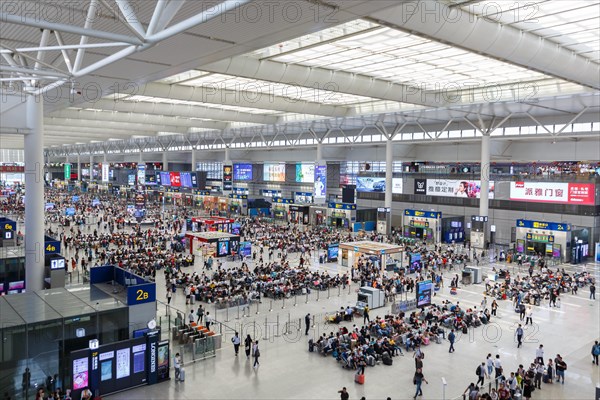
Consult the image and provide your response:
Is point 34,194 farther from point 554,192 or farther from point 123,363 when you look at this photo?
point 554,192

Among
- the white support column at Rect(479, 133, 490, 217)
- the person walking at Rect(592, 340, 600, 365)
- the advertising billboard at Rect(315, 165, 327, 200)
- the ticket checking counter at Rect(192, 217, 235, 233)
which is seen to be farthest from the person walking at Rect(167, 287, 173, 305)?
the white support column at Rect(479, 133, 490, 217)

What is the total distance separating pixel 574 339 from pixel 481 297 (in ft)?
21.7

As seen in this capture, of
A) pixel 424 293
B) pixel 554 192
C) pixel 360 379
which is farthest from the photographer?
pixel 554 192

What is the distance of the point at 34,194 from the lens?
2028cm

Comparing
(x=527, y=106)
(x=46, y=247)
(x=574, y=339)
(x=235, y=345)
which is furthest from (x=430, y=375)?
(x=527, y=106)

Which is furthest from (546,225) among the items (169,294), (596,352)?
(169,294)

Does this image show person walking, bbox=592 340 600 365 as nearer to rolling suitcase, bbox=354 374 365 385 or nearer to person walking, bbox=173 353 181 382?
rolling suitcase, bbox=354 374 365 385

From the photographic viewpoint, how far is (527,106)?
32.8m

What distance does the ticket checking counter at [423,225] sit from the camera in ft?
147

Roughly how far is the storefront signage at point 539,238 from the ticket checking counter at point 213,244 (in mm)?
21850

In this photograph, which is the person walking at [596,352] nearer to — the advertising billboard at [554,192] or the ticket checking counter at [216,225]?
the advertising billboard at [554,192]

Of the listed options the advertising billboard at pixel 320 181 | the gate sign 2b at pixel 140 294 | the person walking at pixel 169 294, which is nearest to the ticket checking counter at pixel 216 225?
the advertising billboard at pixel 320 181

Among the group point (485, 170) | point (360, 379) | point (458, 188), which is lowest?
point (360, 379)

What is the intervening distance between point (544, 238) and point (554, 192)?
5.30 meters
